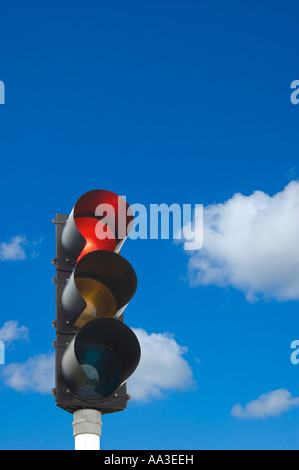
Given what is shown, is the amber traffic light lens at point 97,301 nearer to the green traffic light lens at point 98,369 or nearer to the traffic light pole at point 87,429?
the green traffic light lens at point 98,369

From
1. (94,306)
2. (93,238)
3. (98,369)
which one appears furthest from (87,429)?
(93,238)

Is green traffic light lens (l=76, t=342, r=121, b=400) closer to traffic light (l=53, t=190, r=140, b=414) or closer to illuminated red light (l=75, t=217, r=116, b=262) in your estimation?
traffic light (l=53, t=190, r=140, b=414)

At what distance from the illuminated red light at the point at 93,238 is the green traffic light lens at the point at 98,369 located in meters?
0.90

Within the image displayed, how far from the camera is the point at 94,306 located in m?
6.53

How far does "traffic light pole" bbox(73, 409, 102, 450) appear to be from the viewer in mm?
5914

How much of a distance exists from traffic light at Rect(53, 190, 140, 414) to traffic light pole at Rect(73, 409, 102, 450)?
60 millimetres

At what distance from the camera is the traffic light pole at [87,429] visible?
5.91 meters

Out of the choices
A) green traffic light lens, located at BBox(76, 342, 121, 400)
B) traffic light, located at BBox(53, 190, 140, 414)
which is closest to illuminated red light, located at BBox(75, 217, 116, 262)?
traffic light, located at BBox(53, 190, 140, 414)

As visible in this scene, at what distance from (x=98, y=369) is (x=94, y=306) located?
20.0 inches

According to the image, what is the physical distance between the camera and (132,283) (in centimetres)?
650

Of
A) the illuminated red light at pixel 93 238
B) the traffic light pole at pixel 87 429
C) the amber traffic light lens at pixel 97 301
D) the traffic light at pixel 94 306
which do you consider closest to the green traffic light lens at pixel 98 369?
the traffic light at pixel 94 306

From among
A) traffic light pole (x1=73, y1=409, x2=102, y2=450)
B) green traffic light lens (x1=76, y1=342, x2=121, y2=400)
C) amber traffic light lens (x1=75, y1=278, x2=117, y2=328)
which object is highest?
amber traffic light lens (x1=75, y1=278, x2=117, y2=328)

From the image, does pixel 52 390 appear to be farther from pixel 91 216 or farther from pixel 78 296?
pixel 91 216
